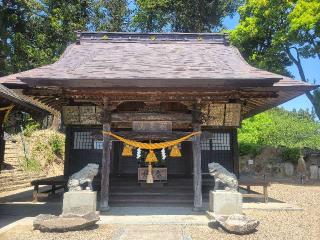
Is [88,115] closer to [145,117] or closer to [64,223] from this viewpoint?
[145,117]

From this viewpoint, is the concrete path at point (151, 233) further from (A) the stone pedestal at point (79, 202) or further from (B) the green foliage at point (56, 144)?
(B) the green foliage at point (56, 144)

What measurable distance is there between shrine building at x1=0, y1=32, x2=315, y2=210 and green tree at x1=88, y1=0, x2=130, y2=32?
46.5 ft

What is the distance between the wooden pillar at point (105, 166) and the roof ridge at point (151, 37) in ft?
21.8

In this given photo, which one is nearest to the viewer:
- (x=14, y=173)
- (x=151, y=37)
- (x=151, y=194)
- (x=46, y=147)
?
(x=151, y=194)

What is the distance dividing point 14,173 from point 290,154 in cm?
1721

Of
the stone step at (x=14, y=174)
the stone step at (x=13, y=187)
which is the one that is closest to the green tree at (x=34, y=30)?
the stone step at (x=14, y=174)

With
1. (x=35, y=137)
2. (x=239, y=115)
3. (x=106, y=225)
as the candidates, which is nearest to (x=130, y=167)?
(x=239, y=115)

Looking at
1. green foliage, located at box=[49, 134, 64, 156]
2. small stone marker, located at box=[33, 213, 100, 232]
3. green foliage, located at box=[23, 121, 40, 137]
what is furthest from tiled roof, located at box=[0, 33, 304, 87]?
green foliage, located at box=[23, 121, 40, 137]

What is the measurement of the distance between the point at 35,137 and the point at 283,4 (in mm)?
18369

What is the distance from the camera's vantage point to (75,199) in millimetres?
9133

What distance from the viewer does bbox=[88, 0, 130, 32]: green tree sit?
94.9 ft

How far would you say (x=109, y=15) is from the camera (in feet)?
103

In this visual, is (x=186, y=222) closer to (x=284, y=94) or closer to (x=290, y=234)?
(x=290, y=234)

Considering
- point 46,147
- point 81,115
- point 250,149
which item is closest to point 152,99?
point 81,115
